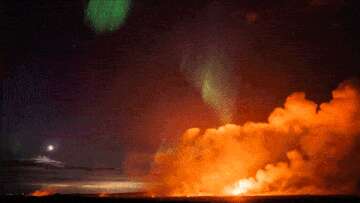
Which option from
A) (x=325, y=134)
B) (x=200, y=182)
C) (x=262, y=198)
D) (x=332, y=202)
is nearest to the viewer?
(x=332, y=202)

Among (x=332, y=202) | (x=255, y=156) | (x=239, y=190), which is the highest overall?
(x=255, y=156)

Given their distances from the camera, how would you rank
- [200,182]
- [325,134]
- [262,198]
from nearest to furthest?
[262,198] → [325,134] → [200,182]

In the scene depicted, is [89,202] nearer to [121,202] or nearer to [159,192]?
[121,202]

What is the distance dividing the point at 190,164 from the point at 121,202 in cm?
2970

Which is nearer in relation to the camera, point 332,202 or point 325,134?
point 332,202

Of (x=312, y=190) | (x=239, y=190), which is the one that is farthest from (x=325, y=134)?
(x=239, y=190)

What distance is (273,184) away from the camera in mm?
120125

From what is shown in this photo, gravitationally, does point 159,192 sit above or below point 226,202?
above

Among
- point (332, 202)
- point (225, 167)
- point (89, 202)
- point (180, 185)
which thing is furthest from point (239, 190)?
point (89, 202)

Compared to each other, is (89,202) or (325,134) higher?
(325,134)

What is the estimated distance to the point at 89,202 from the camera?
99250mm

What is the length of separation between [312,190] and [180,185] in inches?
1239

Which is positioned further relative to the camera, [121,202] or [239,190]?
[239,190]

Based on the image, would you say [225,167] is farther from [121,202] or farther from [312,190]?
[121,202]
